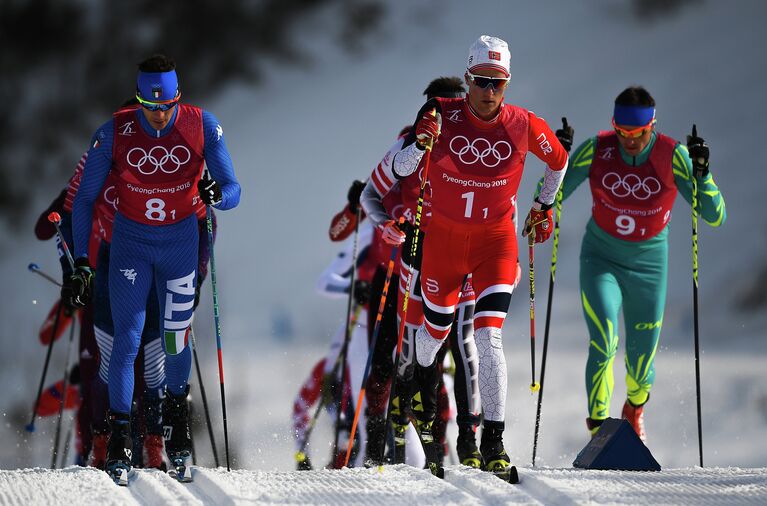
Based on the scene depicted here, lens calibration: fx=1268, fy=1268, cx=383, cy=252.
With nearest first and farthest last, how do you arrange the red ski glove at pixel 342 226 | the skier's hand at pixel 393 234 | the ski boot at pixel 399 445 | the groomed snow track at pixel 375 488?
the groomed snow track at pixel 375 488 → the skier's hand at pixel 393 234 → the ski boot at pixel 399 445 → the red ski glove at pixel 342 226

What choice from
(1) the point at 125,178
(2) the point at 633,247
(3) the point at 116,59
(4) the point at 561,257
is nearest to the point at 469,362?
(2) the point at 633,247

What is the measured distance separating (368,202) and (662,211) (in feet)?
6.32

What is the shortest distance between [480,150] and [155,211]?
5.40ft

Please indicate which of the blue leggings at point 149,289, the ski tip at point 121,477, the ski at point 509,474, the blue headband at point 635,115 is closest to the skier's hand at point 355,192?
the blue headband at point 635,115

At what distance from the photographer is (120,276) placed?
629 cm

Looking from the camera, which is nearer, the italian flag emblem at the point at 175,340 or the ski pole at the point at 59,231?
the italian flag emblem at the point at 175,340

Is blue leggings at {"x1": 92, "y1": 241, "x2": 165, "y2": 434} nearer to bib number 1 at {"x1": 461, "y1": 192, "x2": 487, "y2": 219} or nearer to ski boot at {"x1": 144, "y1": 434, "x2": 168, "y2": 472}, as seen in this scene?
ski boot at {"x1": 144, "y1": 434, "x2": 168, "y2": 472}

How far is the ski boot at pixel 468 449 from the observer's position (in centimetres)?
630

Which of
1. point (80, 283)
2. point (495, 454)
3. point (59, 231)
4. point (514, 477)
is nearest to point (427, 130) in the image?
point (495, 454)

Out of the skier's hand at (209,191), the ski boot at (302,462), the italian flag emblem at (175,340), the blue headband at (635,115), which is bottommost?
the ski boot at (302,462)

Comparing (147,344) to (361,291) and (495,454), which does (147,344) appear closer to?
(495,454)

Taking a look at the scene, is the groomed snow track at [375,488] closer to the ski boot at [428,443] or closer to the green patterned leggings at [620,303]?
the ski boot at [428,443]

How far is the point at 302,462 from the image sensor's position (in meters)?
9.33

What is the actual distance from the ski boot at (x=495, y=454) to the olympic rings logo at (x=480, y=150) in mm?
1253
